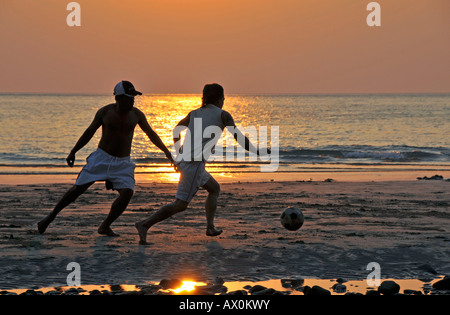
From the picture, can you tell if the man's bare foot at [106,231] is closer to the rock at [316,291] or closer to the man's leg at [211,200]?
the man's leg at [211,200]

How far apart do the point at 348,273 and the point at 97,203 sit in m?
6.72

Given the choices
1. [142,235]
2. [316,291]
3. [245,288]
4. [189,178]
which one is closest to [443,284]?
[316,291]

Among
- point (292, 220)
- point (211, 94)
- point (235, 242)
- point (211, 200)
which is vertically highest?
point (211, 94)

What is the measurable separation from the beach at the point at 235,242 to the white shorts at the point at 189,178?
2.09ft

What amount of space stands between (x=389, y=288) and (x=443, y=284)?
1.97ft

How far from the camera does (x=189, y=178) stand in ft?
26.6

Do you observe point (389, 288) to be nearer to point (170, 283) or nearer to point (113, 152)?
point (170, 283)

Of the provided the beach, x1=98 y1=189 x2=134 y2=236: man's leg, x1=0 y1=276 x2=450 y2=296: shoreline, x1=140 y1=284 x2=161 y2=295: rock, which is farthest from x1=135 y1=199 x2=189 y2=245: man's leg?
x1=140 y1=284 x2=161 y2=295: rock

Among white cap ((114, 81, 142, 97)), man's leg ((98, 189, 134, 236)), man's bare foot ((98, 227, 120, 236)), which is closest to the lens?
white cap ((114, 81, 142, 97))

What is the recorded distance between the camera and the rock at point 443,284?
6.28 metres

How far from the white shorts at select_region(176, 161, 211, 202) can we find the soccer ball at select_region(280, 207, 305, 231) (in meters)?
1.46

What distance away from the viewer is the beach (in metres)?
6.85

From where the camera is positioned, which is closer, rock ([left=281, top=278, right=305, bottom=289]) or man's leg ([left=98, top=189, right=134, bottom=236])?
rock ([left=281, top=278, right=305, bottom=289])

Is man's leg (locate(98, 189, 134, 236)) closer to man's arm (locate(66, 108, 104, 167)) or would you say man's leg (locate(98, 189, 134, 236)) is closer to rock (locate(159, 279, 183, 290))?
man's arm (locate(66, 108, 104, 167))
